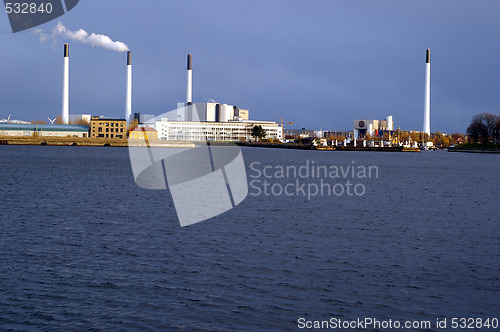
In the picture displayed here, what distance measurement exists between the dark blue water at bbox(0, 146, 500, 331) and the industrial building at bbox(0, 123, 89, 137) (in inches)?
6198

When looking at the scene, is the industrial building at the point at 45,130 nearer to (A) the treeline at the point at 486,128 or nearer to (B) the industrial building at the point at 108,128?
(B) the industrial building at the point at 108,128

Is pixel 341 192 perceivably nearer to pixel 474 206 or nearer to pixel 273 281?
pixel 474 206

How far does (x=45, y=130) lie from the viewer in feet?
589

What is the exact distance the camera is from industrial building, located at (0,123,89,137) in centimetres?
17875

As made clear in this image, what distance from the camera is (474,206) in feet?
107

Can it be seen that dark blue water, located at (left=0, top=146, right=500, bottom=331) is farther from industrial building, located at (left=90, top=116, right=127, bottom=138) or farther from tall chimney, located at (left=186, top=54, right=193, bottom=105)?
tall chimney, located at (left=186, top=54, right=193, bottom=105)

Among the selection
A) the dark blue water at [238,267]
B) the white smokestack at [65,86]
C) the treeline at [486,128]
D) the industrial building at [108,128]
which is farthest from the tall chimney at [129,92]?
the dark blue water at [238,267]

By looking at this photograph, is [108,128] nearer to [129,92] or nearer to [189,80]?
[129,92]

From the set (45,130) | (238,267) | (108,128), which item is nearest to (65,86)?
(45,130)

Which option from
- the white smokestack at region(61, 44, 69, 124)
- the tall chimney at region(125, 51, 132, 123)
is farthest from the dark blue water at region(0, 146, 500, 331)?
the tall chimney at region(125, 51, 132, 123)

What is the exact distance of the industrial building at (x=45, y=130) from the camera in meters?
179

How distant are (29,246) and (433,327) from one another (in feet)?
39.6

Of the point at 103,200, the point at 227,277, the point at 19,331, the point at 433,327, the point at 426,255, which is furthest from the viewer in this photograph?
the point at 103,200

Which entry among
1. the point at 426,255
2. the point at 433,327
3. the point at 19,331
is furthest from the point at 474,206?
the point at 19,331
